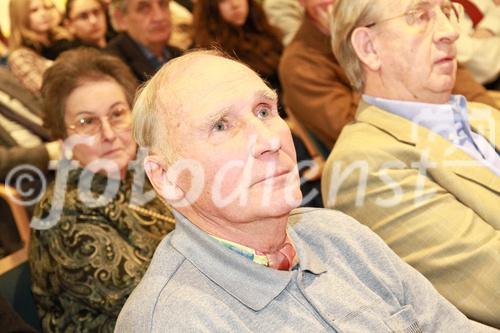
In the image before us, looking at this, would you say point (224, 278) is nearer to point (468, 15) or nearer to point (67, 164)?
point (67, 164)

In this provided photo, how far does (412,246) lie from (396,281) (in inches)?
12.0

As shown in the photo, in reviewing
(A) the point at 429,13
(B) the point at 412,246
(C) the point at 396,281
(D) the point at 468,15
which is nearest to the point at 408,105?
(A) the point at 429,13

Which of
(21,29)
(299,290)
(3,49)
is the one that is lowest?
(3,49)

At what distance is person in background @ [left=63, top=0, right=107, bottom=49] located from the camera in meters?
4.11

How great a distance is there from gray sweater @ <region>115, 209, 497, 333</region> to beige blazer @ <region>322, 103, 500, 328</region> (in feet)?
0.63

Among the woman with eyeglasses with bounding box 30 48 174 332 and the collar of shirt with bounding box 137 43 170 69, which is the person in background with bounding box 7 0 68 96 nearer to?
the collar of shirt with bounding box 137 43 170 69

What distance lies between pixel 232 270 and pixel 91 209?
75 centimetres

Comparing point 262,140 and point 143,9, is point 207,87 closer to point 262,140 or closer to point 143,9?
point 262,140

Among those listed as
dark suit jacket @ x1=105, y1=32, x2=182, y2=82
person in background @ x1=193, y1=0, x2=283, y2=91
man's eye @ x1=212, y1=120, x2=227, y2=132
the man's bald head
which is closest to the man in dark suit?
dark suit jacket @ x1=105, y1=32, x2=182, y2=82

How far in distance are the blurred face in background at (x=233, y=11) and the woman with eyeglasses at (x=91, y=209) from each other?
1639mm

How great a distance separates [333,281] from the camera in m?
1.31

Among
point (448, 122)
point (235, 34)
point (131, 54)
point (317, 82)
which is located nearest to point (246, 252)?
point (448, 122)

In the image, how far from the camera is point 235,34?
3766 mm

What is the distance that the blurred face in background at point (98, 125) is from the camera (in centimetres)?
204
